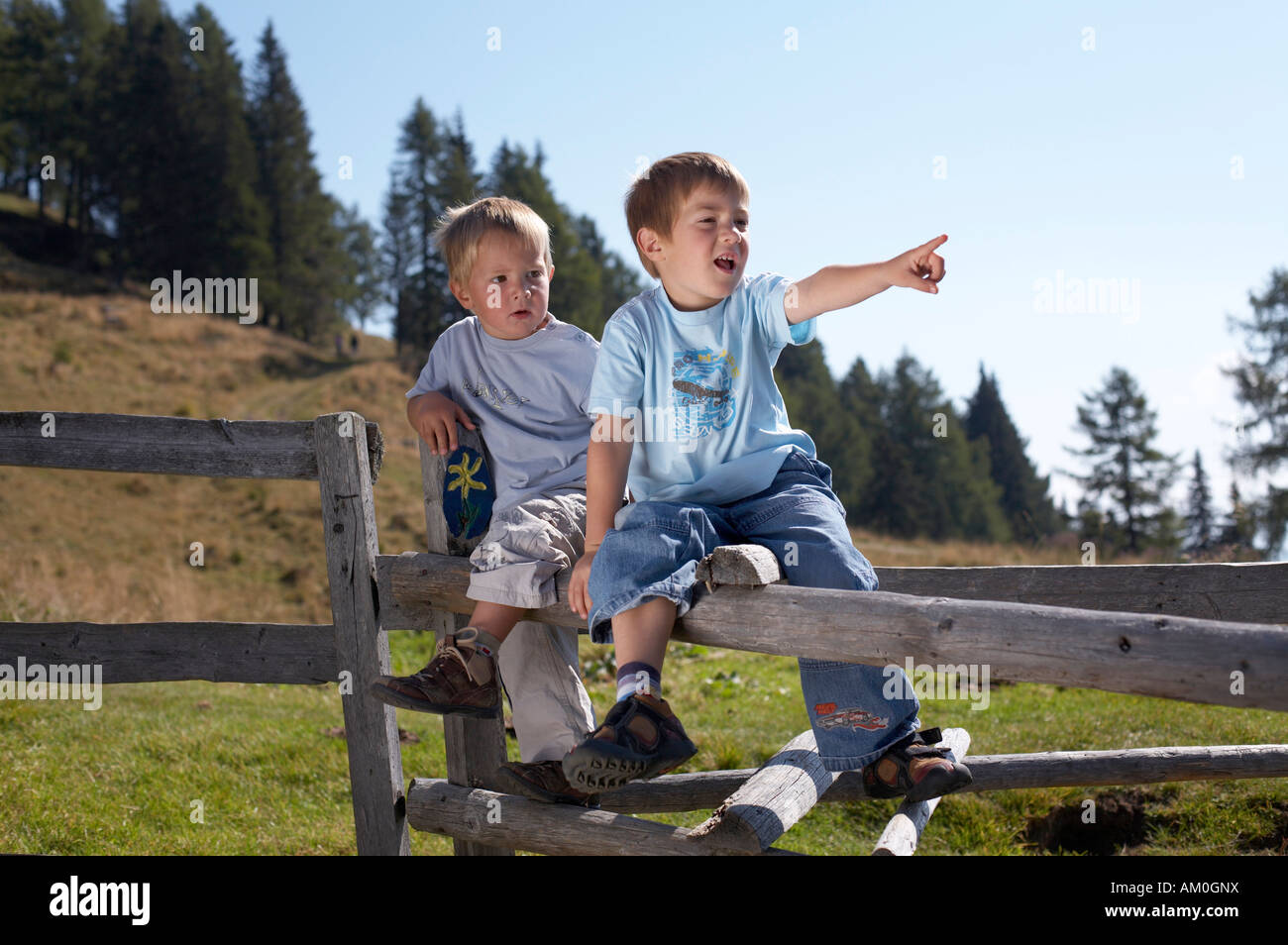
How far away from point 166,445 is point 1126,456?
51.1m

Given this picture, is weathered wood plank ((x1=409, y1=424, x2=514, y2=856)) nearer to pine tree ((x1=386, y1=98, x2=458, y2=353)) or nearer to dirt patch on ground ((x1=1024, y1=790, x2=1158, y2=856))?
dirt patch on ground ((x1=1024, y1=790, x2=1158, y2=856))

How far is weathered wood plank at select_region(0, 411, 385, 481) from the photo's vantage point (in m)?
4.11

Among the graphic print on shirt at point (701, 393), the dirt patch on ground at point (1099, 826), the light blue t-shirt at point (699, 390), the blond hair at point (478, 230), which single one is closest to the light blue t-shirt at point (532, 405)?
the blond hair at point (478, 230)

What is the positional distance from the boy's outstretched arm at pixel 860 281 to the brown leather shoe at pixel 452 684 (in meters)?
1.61

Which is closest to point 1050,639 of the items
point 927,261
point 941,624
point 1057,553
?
point 941,624

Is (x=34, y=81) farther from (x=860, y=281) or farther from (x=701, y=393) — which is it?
(x=860, y=281)

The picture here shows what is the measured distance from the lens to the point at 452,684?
12.0 feet

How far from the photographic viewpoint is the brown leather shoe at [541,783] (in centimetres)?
368

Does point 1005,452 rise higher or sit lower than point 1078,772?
higher

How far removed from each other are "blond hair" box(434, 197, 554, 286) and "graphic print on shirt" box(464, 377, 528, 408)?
0.41 metres

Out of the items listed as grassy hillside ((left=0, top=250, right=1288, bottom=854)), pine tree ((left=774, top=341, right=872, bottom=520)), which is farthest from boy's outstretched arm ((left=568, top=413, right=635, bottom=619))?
pine tree ((left=774, top=341, right=872, bottom=520))

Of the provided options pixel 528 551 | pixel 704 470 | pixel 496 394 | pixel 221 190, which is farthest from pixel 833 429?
pixel 704 470
